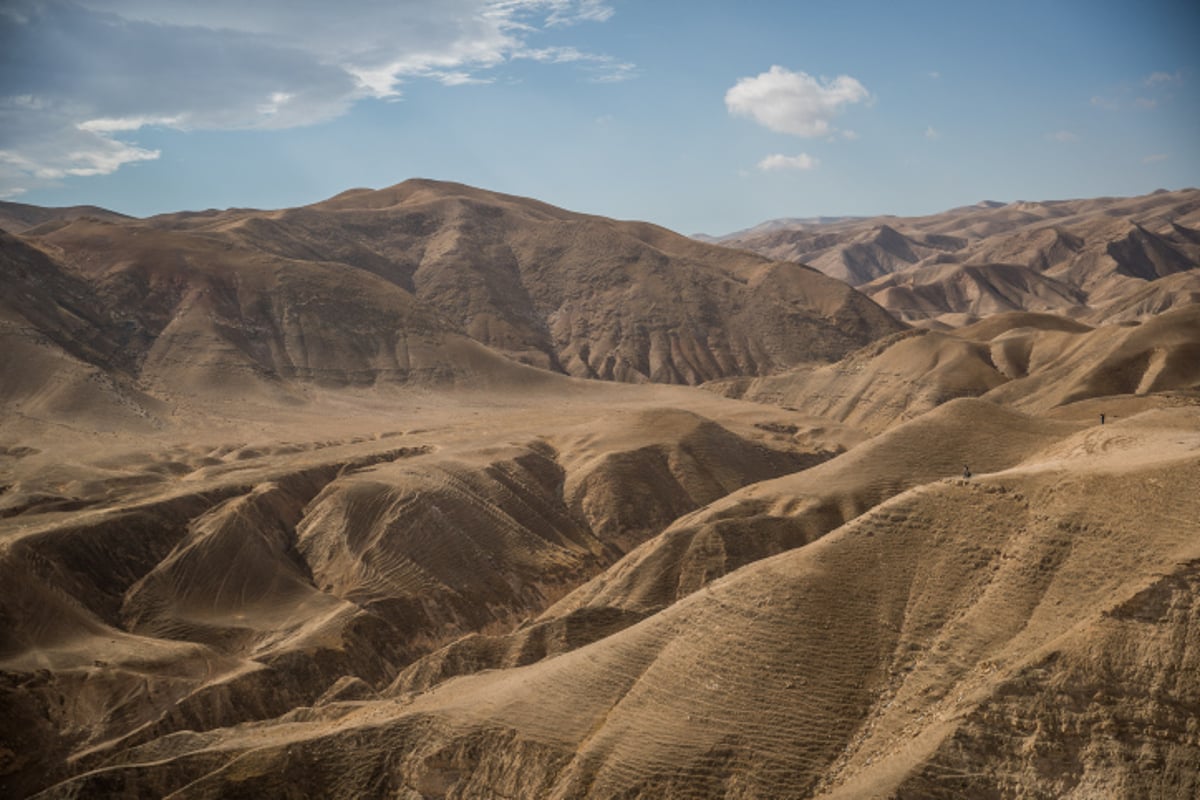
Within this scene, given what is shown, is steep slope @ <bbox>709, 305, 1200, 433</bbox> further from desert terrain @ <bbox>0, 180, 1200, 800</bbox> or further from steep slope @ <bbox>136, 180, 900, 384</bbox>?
steep slope @ <bbox>136, 180, 900, 384</bbox>

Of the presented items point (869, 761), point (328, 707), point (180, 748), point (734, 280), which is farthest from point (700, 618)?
point (734, 280)

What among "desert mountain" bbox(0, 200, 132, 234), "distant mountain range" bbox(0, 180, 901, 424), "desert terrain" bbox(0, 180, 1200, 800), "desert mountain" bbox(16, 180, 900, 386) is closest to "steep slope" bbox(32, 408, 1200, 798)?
"desert terrain" bbox(0, 180, 1200, 800)

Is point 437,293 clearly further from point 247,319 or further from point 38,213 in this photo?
point 38,213

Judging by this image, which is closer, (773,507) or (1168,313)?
(773,507)

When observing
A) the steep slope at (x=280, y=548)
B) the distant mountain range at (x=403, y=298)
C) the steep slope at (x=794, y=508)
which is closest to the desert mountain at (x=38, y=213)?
the distant mountain range at (x=403, y=298)

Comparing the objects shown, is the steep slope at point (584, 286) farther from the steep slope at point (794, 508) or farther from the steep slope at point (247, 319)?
the steep slope at point (794, 508)

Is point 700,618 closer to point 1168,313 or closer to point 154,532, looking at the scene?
point 154,532

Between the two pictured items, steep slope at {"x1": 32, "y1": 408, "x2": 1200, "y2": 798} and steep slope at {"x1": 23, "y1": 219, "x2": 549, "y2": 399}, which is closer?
steep slope at {"x1": 32, "y1": 408, "x2": 1200, "y2": 798}
